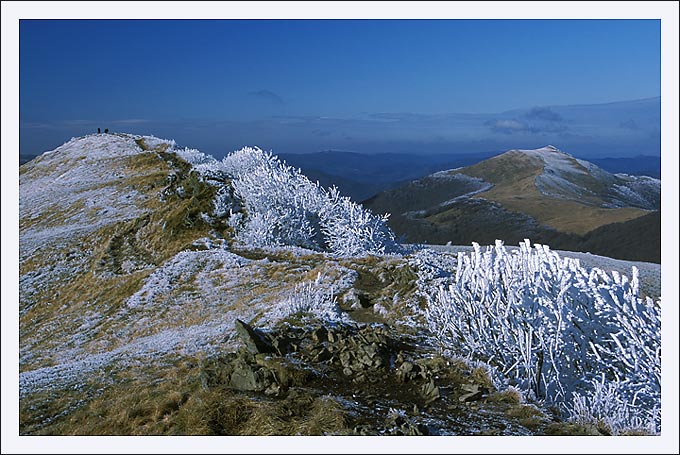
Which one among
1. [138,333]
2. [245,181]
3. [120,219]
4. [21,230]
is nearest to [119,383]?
[138,333]

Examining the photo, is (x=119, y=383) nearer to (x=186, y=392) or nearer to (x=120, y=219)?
(x=186, y=392)

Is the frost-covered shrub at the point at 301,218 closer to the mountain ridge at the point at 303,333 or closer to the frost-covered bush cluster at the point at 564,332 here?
the mountain ridge at the point at 303,333

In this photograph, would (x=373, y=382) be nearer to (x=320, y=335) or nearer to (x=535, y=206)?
(x=320, y=335)

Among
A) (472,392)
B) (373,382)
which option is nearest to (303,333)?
(373,382)

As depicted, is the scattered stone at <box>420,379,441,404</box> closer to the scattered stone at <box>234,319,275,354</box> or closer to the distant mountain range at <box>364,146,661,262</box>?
the scattered stone at <box>234,319,275,354</box>

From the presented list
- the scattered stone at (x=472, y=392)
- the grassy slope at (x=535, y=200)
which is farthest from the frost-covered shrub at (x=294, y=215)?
the grassy slope at (x=535, y=200)
